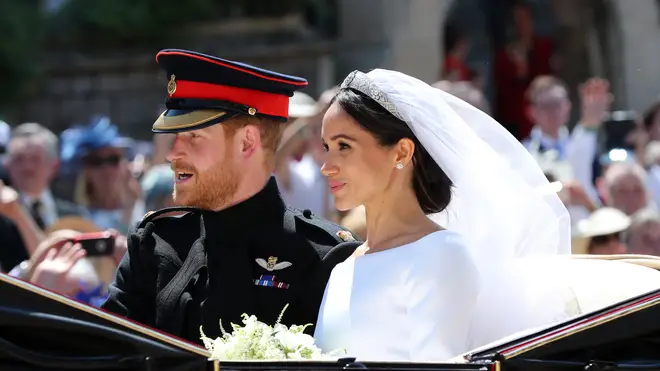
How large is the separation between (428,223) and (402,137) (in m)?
0.25

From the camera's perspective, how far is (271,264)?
404 centimetres

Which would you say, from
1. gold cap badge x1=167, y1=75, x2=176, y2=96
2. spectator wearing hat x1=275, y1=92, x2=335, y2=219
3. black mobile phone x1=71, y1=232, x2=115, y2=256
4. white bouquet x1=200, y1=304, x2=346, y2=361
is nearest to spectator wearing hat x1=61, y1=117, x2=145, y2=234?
spectator wearing hat x1=275, y1=92, x2=335, y2=219

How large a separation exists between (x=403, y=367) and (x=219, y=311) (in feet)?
3.29

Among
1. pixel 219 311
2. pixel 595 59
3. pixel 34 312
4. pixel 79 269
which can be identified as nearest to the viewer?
pixel 34 312

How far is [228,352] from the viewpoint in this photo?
131 inches

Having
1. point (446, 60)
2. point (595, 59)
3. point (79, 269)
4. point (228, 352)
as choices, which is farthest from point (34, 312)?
point (595, 59)

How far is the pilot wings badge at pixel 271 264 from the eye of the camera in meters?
4.04

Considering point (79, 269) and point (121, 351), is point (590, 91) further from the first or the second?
point (121, 351)

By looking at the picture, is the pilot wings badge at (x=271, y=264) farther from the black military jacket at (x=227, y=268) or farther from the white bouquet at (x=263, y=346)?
the white bouquet at (x=263, y=346)

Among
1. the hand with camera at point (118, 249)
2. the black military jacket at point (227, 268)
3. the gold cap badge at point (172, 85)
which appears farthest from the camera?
the hand with camera at point (118, 249)

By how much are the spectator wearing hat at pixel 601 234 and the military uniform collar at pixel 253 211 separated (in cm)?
259

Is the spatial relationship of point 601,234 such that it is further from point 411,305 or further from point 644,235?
point 411,305

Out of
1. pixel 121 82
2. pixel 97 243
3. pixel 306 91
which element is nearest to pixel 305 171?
pixel 97 243

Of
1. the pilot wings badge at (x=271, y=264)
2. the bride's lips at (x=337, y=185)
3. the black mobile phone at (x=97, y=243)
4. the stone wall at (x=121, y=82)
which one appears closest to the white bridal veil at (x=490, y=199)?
the bride's lips at (x=337, y=185)
